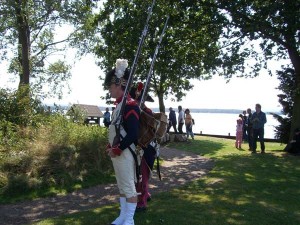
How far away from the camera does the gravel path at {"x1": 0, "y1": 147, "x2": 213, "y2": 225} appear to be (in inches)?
270

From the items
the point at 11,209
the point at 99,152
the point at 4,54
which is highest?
the point at 4,54

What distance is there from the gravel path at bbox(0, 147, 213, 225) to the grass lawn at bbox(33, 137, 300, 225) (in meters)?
0.47

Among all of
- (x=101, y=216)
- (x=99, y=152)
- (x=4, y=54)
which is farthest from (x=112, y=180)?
(x=4, y=54)

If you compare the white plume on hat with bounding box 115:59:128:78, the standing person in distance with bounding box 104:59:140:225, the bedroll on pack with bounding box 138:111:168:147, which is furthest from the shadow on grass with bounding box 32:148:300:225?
the white plume on hat with bounding box 115:59:128:78

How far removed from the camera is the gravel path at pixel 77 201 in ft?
22.5

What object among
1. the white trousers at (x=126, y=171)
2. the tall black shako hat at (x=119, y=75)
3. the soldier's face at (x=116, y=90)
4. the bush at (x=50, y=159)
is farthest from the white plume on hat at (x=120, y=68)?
the bush at (x=50, y=159)

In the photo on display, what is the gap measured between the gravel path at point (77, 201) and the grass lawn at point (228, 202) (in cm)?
47

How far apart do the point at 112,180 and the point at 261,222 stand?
4.64 m

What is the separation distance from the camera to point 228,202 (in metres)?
7.46

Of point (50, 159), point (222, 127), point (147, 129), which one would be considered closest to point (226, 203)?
point (147, 129)

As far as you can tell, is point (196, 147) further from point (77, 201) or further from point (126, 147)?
point (126, 147)

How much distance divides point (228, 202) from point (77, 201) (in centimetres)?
305

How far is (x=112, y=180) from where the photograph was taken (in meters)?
9.94

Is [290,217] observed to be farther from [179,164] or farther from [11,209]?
[179,164]
